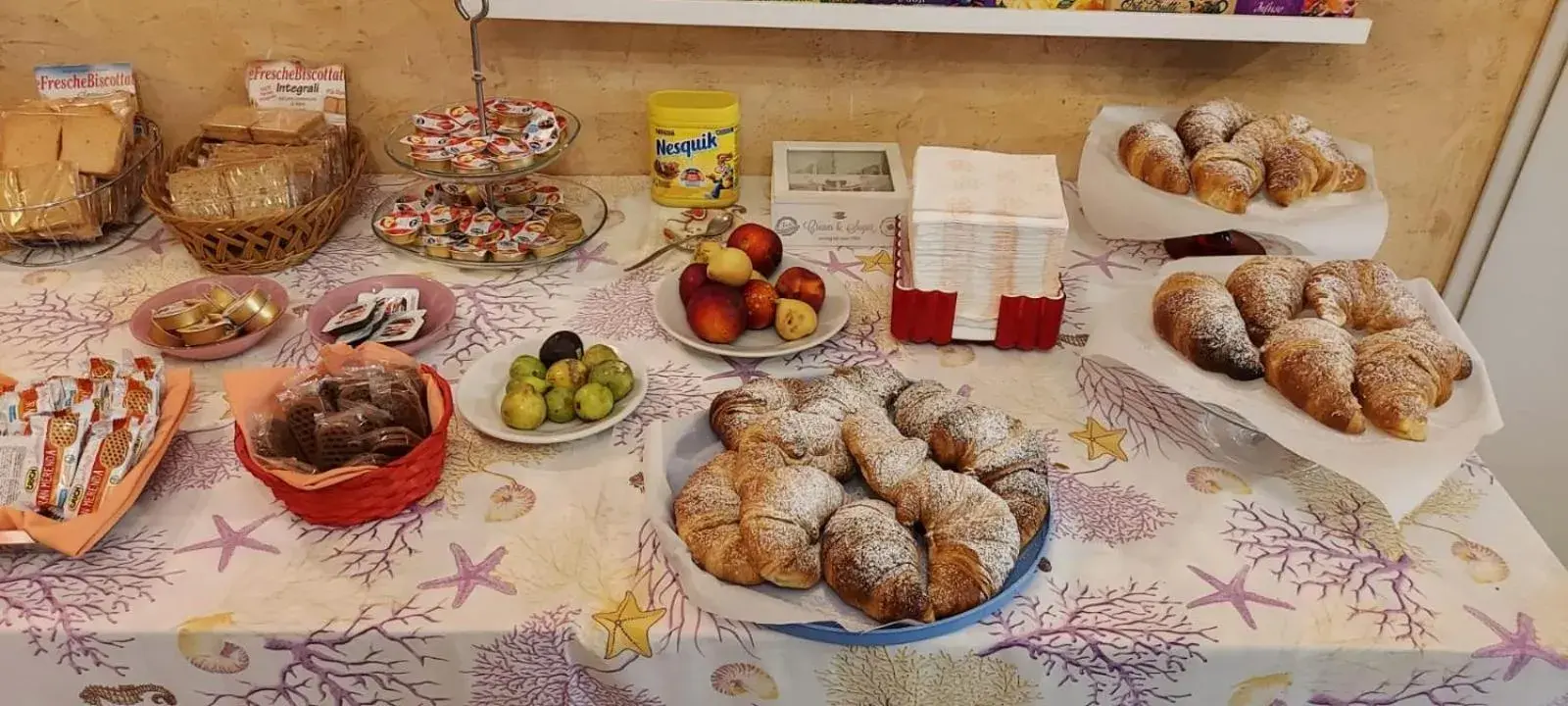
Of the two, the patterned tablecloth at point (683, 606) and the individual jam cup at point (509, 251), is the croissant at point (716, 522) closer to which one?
the patterned tablecloth at point (683, 606)

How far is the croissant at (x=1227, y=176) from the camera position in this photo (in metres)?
1.24

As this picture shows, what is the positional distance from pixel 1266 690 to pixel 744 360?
0.59m

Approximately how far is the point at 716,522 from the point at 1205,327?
507 millimetres

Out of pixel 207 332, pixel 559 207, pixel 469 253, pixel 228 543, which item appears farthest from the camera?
pixel 559 207

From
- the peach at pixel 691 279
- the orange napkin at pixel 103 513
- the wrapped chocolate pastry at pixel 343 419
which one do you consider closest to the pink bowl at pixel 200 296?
the orange napkin at pixel 103 513

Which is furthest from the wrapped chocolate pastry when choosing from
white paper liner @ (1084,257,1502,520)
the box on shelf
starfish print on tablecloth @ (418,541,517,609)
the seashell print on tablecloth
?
white paper liner @ (1084,257,1502,520)

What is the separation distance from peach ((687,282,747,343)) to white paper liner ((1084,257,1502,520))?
368 millimetres

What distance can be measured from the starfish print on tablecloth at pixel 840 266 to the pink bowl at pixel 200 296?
2.02ft

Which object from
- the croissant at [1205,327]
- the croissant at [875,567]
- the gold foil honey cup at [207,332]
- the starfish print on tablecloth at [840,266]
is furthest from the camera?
the starfish print on tablecloth at [840,266]

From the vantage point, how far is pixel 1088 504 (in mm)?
986

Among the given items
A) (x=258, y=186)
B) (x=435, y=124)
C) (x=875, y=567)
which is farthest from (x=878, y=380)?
(x=258, y=186)

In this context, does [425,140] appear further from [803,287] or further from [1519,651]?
[1519,651]

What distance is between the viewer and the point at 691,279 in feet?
4.04

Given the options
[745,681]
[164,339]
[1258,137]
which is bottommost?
[745,681]
